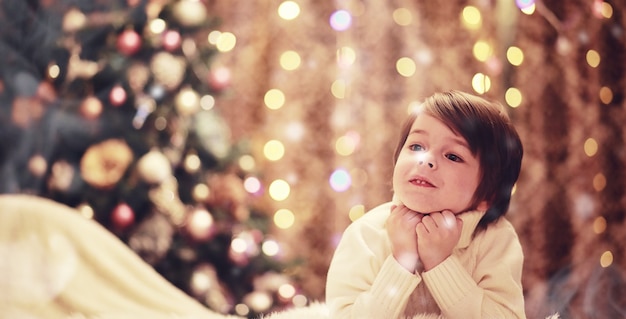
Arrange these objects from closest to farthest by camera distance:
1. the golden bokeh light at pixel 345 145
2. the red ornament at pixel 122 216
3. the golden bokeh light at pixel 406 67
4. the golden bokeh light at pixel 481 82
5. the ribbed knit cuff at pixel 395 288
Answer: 1. the ribbed knit cuff at pixel 395 288
2. the golden bokeh light at pixel 481 82
3. the red ornament at pixel 122 216
4. the golden bokeh light at pixel 406 67
5. the golden bokeh light at pixel 345 145

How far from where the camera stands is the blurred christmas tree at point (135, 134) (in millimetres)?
1802

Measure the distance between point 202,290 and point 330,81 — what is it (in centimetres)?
89

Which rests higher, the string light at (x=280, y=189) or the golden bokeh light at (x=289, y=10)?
the golden bokeh light at (x=289, y=10)

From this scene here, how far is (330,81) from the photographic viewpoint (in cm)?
228

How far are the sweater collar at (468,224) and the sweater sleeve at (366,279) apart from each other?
4.2 inches

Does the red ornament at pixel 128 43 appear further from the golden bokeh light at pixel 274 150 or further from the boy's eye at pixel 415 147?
the boy's eye at pixel 415 147

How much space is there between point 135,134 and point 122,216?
0.25 m

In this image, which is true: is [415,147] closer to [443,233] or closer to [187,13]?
[443,233]

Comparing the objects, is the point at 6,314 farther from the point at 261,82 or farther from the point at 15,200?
the point at 261,82

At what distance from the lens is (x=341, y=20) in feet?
7.36

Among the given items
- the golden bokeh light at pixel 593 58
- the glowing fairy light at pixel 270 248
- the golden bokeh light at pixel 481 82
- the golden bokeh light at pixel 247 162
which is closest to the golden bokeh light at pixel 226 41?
the golden bokeh light at pixel 247 162

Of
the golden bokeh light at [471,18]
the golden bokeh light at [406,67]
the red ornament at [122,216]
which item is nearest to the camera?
the red ornament at [122,216]

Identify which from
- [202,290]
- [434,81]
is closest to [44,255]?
[202,290]

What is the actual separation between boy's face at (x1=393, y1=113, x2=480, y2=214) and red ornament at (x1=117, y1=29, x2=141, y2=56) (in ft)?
3.71
